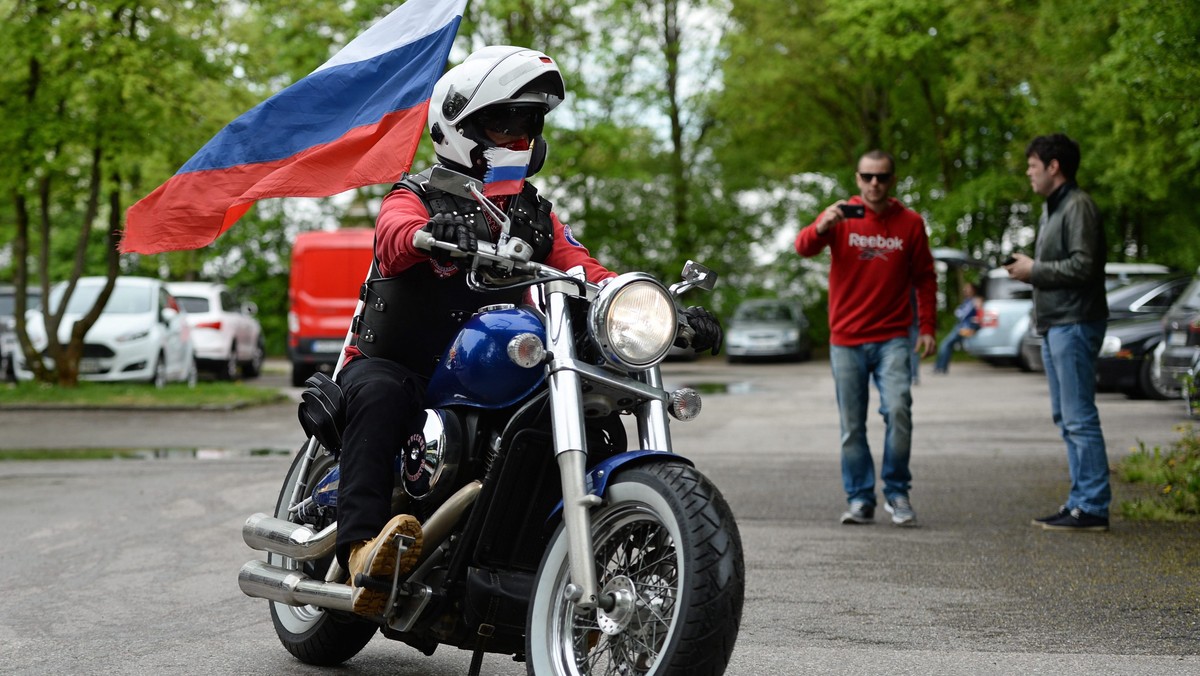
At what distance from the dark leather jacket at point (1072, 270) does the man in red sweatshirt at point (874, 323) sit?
2.18 feet

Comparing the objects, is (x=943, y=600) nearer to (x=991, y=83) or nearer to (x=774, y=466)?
(x=774, y=466)

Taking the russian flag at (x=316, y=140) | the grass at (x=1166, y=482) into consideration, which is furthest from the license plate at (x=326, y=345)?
the russian flag at (x=316, y=140)

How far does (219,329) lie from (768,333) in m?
14.5

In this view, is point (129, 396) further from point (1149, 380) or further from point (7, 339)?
point (1149, 380)

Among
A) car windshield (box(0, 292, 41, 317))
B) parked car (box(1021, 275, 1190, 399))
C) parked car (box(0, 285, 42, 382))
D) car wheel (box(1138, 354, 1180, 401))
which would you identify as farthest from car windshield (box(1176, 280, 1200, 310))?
car windshield (box(0, 292, 41, 317))

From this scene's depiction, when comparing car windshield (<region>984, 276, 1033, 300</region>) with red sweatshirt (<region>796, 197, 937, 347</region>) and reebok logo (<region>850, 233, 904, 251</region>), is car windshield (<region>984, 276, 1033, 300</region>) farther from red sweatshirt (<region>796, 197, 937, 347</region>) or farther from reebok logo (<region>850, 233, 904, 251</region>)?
reebok logo (<region>850, 233, 904, 251</region>)

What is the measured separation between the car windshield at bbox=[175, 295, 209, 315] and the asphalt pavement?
13.8m

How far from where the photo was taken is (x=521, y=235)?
433cm

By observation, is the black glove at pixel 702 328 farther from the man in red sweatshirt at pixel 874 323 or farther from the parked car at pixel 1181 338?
the parked car at pixel 1181 338

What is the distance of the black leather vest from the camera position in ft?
14.3

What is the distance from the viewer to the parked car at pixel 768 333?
3619 cm

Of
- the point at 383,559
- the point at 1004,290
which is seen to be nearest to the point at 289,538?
the point at 383,559

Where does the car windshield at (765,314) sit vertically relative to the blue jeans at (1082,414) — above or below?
below

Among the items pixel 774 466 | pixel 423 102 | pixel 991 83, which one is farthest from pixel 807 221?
pixel 423 102
